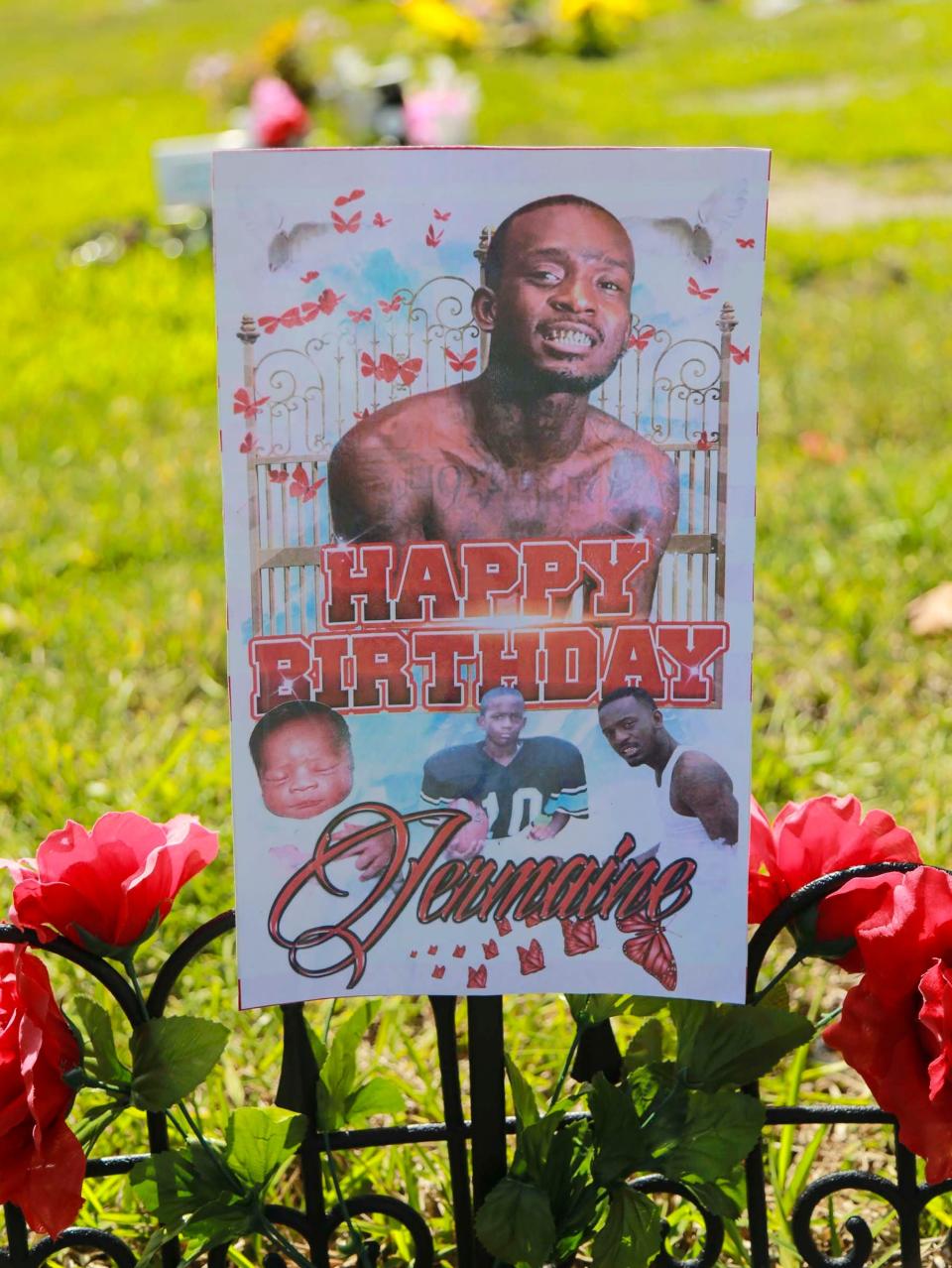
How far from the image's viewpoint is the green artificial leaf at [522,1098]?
978 mm

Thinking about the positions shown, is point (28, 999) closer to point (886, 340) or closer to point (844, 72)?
point (886, 340)

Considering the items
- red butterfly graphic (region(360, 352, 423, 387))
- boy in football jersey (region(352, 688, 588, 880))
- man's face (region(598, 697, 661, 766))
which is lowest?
boy in football jersey (region(352, 688, 588, 880))

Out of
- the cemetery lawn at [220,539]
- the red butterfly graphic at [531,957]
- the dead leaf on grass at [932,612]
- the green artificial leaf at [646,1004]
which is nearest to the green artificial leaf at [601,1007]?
the green artificial leaf at [646,1004]

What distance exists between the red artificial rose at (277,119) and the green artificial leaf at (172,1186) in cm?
498

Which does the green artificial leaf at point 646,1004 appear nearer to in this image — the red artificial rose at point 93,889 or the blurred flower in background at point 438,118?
the red artificial rose at point 93,889

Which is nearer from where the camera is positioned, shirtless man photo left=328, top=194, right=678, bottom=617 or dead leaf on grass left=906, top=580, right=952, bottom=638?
shirtless man photo left=328, top=194, right=678, bottom=617

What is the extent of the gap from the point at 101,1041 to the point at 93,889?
0.10 m

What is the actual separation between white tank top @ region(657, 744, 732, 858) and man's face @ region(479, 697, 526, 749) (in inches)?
3.8

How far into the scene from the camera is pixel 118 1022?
1.54m

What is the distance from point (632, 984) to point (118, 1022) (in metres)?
0.78

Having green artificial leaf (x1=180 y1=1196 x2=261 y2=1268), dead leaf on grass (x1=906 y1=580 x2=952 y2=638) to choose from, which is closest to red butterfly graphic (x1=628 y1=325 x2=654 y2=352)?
green artificial leaf (x1=180 y1=1196 x2=261 y2=1268)

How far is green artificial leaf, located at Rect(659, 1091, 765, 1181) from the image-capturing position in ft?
3.05

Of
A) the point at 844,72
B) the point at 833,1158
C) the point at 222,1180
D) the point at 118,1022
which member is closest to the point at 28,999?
the point at 222,1180

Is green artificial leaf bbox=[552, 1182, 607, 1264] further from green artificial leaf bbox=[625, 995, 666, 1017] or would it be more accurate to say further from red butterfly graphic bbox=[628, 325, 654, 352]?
red butterfly graphic bbox=[628, 325, 654, 352]
